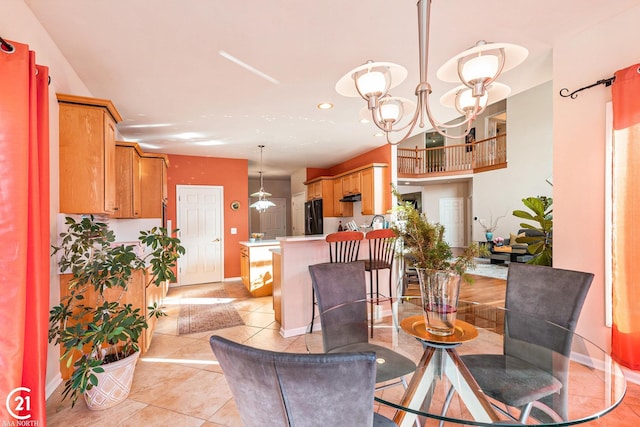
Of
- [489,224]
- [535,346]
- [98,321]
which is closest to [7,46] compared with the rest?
[98,321]

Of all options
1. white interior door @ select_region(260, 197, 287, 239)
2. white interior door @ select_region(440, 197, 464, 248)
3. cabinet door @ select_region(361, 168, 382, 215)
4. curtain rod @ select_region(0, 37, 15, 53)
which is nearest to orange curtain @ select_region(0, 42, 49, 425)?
curtain rod @ select_region(0, 37, 15, 53)

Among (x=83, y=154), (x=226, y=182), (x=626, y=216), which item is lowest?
(x=626, y=216)

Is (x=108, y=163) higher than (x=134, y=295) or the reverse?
higher

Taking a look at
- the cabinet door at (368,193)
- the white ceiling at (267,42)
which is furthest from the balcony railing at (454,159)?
the white ceiling at (267,42)

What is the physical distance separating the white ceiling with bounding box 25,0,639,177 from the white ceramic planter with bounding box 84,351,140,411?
233 cm

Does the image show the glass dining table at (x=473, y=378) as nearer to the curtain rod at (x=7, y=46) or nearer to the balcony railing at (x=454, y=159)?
the curtain rod at (x=7, y=46)

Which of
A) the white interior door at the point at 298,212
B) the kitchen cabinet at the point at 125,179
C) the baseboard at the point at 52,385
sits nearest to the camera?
the baseboard at the point at 52,385

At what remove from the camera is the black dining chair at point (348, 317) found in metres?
1.48

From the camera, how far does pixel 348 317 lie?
2.00 m

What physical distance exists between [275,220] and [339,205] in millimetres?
4010

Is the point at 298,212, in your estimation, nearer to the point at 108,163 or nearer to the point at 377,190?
the point at 377,190

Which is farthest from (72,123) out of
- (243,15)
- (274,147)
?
(274,147)

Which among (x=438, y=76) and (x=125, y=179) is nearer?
(x=438, y=76)

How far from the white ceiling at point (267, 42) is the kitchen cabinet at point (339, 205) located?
290 centimetres
